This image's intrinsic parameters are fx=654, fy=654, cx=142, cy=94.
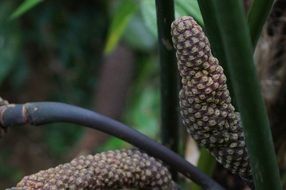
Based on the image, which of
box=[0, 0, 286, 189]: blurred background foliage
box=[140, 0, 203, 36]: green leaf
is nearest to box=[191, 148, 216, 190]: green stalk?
box=[140, 0, 203, 36]: green leaf

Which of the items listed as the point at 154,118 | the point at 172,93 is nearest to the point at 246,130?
the point at 172,93

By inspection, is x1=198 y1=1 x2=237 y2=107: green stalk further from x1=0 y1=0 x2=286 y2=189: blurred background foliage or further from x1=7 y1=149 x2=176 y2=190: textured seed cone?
x1=0 y1=0 x2=286 y2=189: blurred background foliage

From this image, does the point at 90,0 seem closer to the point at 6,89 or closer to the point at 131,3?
the point at 6,89

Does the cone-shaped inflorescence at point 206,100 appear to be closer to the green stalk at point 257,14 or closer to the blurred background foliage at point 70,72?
the green stalk at point 257,14

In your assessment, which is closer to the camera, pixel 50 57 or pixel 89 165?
pixel 89 165

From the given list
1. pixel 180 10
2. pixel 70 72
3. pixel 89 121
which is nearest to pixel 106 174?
pixel 89 121

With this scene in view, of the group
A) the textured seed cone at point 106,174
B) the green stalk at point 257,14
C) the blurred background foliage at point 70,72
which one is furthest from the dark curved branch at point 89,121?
the blurred background foliage at point 70,72
